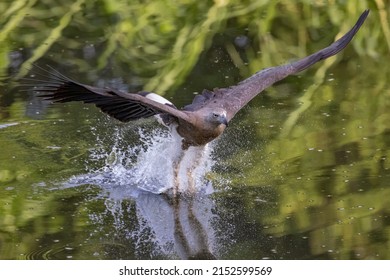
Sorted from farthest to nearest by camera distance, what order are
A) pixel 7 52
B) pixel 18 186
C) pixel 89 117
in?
pixel 7 52 → pixel 89 117 → pixel 18 186

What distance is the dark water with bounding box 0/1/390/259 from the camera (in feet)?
24.1

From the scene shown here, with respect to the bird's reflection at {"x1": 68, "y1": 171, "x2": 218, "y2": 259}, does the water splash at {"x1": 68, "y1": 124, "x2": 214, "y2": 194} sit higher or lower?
higher

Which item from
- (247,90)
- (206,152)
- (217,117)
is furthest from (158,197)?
(247,90)

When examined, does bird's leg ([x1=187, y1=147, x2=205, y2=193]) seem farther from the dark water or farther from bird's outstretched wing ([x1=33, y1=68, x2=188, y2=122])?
bird's outstretched wing ([x1=33, y1=68, x2=188, y2=122])

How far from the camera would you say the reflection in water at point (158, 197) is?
7348 mm

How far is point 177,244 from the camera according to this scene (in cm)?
732

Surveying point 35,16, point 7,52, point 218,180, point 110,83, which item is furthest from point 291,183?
point 35,16

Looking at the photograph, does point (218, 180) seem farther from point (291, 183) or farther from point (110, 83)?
point (110, 83)

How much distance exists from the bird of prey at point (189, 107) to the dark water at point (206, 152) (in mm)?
388

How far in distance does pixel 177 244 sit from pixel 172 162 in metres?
1.33

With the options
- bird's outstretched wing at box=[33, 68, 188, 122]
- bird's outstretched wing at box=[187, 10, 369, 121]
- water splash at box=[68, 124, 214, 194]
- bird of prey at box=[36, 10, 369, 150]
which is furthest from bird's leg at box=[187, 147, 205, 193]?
bird's outstretched wing at box=[33, 68, 188, 122]

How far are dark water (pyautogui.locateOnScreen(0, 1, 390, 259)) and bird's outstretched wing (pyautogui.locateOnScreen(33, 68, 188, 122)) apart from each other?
0.83m

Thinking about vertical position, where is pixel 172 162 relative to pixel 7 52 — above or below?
below

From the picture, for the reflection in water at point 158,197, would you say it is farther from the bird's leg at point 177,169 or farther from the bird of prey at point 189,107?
the bird of prey at point 189,107
